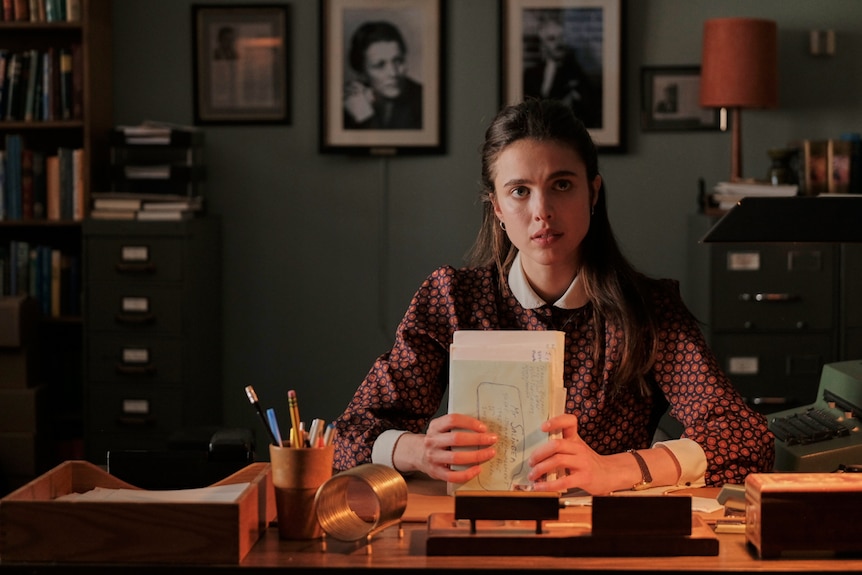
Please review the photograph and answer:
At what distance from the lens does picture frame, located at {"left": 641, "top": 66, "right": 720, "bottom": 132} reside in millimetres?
4461

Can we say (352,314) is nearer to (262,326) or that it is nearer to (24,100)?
(262,326)

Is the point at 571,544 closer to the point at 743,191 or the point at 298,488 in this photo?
the point at 298,488

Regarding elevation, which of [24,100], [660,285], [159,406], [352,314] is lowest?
[159,406]

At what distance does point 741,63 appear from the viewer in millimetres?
4105

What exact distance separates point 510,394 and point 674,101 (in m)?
3.18

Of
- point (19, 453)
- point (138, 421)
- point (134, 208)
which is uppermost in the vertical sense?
point (134, 208)

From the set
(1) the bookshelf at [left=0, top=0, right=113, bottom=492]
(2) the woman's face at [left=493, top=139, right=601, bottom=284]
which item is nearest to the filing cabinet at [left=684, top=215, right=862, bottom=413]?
(2) the woman's face at [left=493, top=139, right=601, bottom=284]

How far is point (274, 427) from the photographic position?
1.46 m

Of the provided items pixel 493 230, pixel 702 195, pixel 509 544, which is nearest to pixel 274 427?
pixel 509 544

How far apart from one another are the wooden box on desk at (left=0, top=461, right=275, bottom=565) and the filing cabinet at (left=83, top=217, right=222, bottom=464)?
110 inches

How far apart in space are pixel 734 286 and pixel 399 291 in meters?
1.34

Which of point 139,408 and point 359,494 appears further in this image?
point 139,408

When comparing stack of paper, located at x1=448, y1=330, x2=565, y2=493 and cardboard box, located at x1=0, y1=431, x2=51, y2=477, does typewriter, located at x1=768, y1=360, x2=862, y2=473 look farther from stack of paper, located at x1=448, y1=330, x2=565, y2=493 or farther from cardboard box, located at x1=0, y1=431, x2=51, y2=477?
cardboard box, located at x1=0, y1=431, x2=51, y2=477

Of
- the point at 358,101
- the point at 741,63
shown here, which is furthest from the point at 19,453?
the point at 741,63
